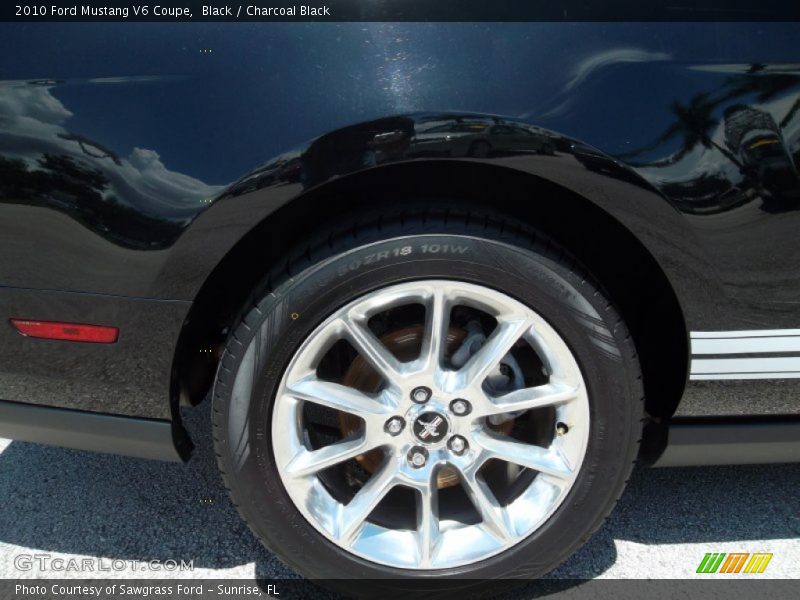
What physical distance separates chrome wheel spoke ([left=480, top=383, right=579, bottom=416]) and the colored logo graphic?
754 mm

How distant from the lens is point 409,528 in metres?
1.90

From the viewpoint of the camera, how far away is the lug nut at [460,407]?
1748 millimetres

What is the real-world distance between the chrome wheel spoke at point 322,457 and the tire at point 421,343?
3cm

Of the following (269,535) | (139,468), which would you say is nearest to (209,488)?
(139,468)

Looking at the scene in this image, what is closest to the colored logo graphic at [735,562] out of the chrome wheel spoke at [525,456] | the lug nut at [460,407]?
the chrome wheel spoke at [525,456]

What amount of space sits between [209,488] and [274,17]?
150 centimetres

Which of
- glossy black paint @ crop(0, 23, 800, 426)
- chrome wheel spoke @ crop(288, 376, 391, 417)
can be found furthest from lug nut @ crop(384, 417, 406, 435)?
glossy black paint @ crop(0, 23, 800, 426)

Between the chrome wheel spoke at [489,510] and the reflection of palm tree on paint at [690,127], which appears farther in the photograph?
the chrome wheel spoke at [489,510]

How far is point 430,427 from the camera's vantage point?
1759 mm

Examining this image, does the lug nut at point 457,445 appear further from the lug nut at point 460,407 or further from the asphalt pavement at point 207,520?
the asphalt pavement at point 207,520

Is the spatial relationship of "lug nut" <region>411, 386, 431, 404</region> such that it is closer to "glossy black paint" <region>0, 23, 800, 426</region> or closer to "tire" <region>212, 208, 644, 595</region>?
"tire" <region>212, 208, 644, 595</region>

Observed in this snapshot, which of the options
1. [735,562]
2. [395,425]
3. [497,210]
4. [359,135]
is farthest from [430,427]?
[735,562]

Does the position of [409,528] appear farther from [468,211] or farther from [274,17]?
[274,17]

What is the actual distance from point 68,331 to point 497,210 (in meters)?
1.04
